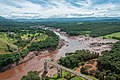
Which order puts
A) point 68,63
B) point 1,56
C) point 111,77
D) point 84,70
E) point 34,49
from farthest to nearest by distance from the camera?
point 34,49, point 1,56, point 68,63, point 84,70, point 111,77

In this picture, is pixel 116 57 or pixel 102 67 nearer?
pixel 102 67

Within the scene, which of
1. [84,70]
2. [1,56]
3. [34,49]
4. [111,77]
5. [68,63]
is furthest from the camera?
[34,49]

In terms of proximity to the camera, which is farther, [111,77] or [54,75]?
[54,75]

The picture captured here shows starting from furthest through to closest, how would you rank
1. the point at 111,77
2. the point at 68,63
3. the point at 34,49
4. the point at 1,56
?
1. the point at 34,49
2. the point at 1,56
3. the point at 68,63
4. the point at 111,77

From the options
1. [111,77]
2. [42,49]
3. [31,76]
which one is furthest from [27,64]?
[111,77]

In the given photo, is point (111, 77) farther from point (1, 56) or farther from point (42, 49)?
point (42, 49)

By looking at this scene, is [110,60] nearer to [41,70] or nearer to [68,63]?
[68,63]

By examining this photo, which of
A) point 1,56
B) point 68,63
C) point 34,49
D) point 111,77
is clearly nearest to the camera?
point 111,77

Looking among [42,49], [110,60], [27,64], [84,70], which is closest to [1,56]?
[27,64]
